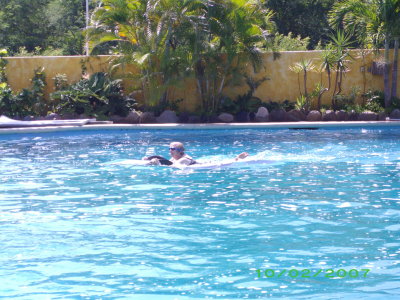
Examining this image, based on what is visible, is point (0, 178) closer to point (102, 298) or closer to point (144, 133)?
point (102, 298)

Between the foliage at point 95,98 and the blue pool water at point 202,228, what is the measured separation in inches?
252

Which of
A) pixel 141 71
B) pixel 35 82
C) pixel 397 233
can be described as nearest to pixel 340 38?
pixel 141 71

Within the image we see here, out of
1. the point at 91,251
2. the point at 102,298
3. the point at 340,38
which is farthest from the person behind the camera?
the point at 340,38

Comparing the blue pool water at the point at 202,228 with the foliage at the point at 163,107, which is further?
the foliage at the point at 163,107

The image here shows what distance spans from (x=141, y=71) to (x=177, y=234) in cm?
1344

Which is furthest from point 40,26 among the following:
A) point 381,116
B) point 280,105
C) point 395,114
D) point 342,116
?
point 395,114

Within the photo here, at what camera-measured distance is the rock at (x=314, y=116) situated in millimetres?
18373

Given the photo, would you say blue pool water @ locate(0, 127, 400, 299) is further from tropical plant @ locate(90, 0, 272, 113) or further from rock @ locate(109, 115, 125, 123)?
tropical plant @ locate(90, 0, 272, 113)

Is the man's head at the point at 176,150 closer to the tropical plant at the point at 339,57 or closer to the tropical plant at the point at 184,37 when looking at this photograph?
the tropical plant at the point at 184,37

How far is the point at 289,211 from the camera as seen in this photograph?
745cm

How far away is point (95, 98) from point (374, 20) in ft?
28.5

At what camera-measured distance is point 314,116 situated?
1841cm

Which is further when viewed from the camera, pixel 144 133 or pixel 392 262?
pixel 144 133

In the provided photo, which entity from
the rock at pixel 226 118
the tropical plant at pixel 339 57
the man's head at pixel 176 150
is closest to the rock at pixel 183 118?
the rock at pixel 226 118
